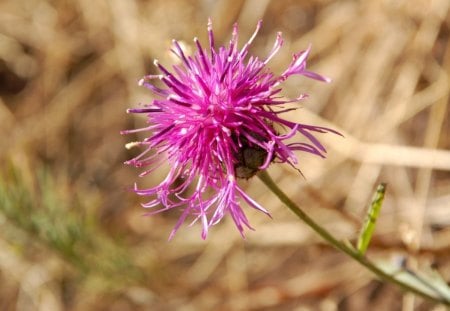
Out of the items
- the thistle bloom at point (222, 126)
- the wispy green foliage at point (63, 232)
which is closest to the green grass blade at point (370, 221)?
the thistle bloom at point (222, 126)

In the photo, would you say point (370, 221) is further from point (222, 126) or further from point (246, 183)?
point (246, 183)

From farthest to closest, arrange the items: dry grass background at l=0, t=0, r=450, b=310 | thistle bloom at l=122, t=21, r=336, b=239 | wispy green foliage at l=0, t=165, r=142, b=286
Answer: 1. dry grass background at l=0, t=0, r=450, b=310
2. wispy green foliage at l=0, t=165, r=142, b=286
3. thistle bloom at l=122, t=21, r=336, b=239

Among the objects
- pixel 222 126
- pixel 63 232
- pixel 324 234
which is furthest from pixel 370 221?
pixel 63 232

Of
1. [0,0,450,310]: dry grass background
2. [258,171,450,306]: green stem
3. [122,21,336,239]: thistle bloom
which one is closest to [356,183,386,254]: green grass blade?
[258,171,450,306]: green stem

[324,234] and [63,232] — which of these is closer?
[324,234]

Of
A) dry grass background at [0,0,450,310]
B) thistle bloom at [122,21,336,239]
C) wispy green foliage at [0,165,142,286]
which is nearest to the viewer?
thistle bloom at [122,21,336,239]

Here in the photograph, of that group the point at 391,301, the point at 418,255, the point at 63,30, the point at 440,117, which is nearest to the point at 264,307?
the point at 391,301

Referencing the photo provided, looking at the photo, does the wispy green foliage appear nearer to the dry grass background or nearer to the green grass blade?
the dry grass background

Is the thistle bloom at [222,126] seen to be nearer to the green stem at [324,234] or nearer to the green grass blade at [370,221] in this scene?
the green stem at [324,234]
